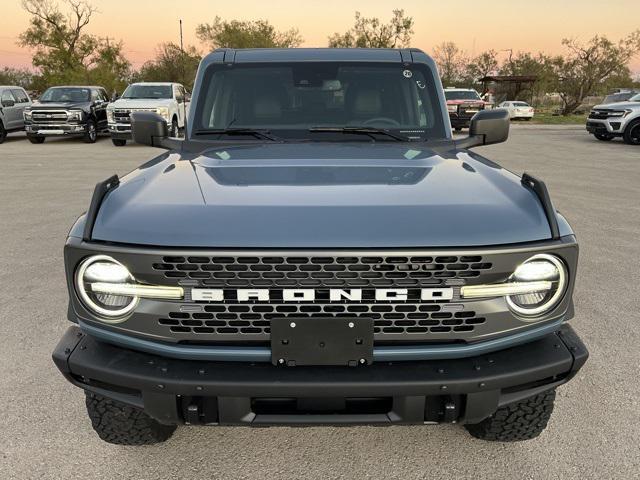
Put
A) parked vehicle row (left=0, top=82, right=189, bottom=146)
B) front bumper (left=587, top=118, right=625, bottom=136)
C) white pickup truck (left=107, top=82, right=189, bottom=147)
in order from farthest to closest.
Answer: front bumper (left=587, top=118, right=625, bottom=136)
parked vehicle row (left=0, top=82, right=189, bottom=146)
white pickup truck (left=107, top=82, right=189, bottom=147)

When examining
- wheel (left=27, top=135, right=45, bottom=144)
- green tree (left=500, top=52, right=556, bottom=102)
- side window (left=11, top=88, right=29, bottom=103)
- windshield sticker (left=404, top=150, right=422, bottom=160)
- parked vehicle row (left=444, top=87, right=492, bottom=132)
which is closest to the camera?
windshield sticker (left=404, top=150, right=422, bottom=160)

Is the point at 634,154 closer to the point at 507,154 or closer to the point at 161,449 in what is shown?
the point at 507,154

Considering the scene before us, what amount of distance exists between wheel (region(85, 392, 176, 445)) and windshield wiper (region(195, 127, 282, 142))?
5.45ft

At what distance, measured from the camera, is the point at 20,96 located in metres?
19.9

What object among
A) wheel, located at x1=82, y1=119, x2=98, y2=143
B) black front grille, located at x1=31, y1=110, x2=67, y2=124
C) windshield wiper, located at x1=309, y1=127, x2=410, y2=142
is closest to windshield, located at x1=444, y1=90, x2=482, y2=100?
wheel, located at x1=82, y1=119, x2=98, y2=143

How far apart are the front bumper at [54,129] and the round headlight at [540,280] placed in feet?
60.2

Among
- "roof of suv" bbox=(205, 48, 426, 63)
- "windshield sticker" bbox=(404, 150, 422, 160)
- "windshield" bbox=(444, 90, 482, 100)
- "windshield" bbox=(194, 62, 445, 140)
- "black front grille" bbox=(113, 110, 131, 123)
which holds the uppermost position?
"roof of suv" bbox=(205, 48, 426, 63)

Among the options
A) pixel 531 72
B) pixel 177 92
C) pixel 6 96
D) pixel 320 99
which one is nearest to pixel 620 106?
pixel 177 92

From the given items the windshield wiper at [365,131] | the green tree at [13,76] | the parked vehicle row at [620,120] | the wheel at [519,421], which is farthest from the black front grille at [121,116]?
the green tree at [13,76]

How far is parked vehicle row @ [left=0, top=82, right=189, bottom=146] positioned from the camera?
16688mm

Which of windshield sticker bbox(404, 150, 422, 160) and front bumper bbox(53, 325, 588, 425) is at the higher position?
windshield sticker bbox(404, 150, 422, 160)

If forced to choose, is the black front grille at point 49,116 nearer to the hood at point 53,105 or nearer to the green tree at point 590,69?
the hood at point 53,105

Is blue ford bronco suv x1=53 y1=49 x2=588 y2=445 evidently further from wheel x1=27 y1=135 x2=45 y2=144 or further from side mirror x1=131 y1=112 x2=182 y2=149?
wheel x1=27 y1=135 x2=45 y2=144

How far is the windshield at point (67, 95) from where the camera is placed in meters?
18.4
